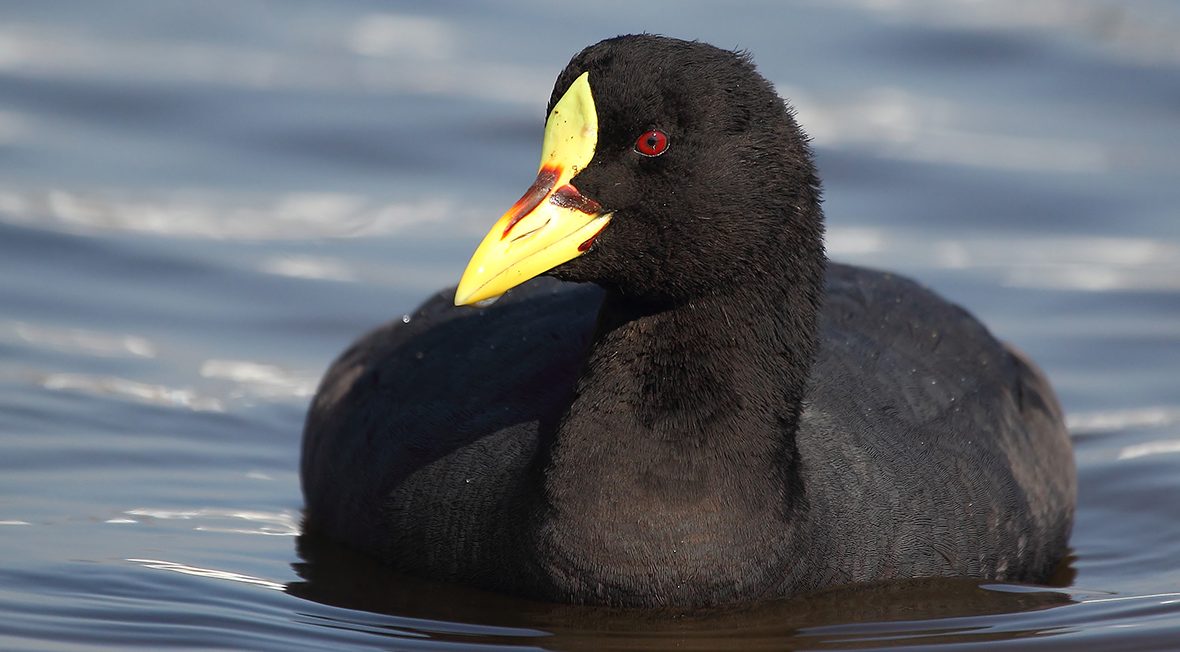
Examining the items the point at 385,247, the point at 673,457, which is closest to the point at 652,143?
the point at 673,457

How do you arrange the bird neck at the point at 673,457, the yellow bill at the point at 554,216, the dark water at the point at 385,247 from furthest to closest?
the dark water at the point at 385,247
the bird neck at the point at 673,457
the yellow bill at the point at 554,216

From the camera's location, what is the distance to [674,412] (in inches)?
214

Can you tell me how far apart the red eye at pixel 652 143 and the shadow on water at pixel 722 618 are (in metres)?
1.18

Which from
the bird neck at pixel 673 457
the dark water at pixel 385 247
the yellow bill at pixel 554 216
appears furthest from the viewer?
the dark water at pixel 385 247

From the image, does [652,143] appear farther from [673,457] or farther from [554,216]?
[673,457]

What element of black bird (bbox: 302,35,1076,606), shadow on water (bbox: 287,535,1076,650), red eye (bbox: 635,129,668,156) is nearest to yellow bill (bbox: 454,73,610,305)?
black bird (bbox: 302,35,1076,606)

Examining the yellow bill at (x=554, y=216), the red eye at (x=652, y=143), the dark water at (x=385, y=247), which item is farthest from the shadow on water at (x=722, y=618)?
the red eye at (x=652, y=143)

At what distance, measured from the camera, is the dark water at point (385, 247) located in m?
5.73

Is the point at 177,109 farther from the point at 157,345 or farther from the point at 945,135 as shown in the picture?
the point at 945,135

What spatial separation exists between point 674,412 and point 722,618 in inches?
21.8

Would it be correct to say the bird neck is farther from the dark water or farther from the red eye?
the red eye

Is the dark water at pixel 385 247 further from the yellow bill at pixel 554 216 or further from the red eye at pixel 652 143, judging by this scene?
the red eye at pixel 652 143

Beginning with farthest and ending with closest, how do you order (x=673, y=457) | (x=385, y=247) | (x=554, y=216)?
(x=385, y=247) < (x=673, y=457) < (x=554, y=216)

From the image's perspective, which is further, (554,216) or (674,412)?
(674,412)
